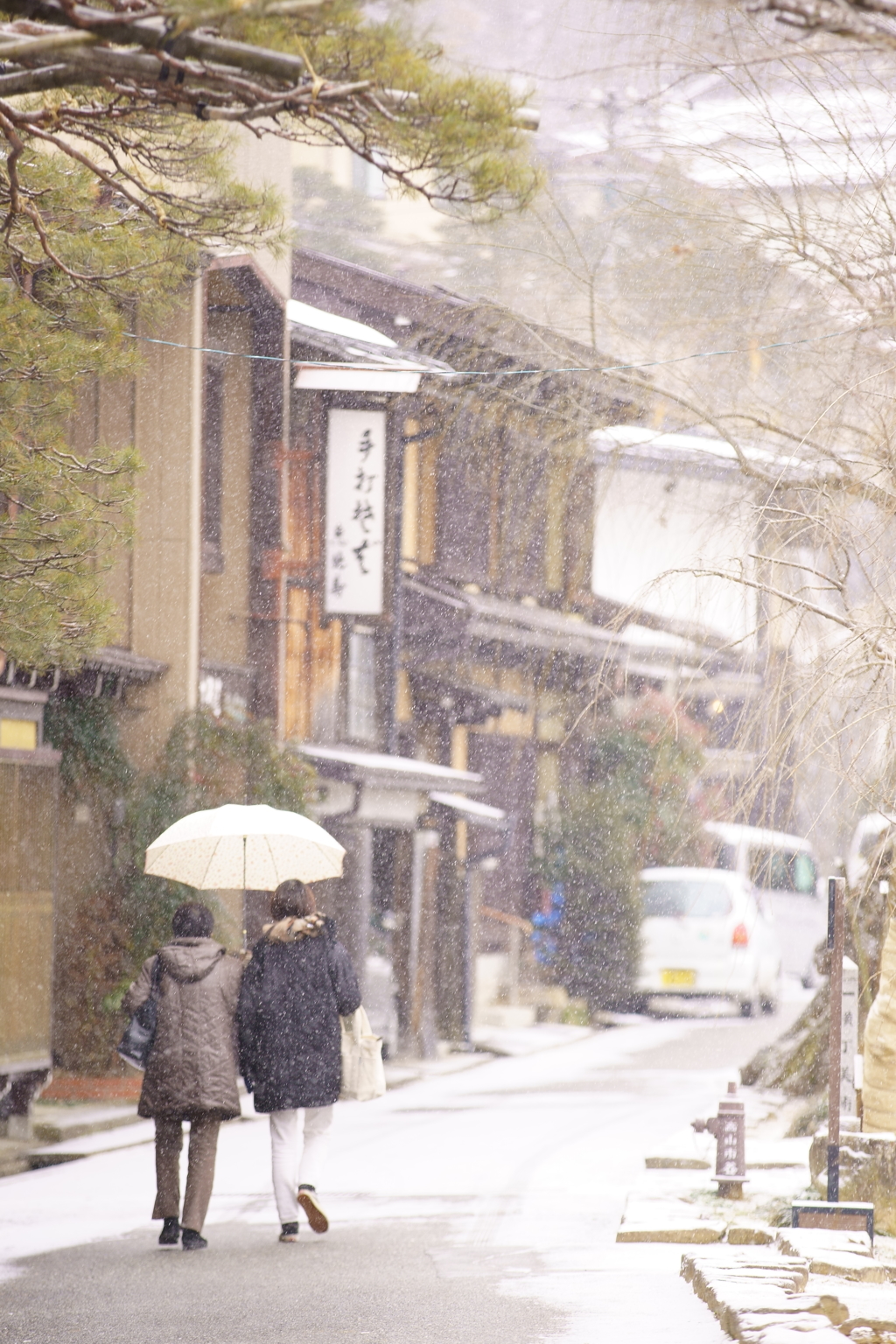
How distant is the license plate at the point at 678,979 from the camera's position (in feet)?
81.4

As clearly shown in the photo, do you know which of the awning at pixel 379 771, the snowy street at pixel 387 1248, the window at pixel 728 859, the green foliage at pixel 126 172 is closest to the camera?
the green foliage at pixel 126 172

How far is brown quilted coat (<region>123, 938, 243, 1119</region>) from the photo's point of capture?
8.44m

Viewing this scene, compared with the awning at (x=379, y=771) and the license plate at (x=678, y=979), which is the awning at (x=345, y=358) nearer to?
the awning at (x=379, y=771)

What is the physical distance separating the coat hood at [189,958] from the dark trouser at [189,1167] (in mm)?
673

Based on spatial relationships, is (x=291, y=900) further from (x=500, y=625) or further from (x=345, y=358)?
(x=500, y=625)

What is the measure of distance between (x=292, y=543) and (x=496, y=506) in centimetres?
647

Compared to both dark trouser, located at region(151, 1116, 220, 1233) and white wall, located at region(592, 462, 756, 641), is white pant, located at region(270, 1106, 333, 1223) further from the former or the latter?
white wall, located at region(592, 462, 756, 641)

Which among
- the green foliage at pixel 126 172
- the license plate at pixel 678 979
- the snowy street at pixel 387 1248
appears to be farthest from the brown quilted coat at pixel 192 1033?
the license plate at pixel 678 979

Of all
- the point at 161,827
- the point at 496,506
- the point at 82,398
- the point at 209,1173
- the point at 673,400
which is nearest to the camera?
the point at 209,1173

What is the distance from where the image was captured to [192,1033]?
852 cm

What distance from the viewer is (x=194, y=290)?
16844mm

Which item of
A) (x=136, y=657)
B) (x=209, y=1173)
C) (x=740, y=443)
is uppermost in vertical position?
(x=740, y=443)

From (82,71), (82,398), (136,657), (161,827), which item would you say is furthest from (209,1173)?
(82,398)

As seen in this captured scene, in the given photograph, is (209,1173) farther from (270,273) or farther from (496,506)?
(496,506)
